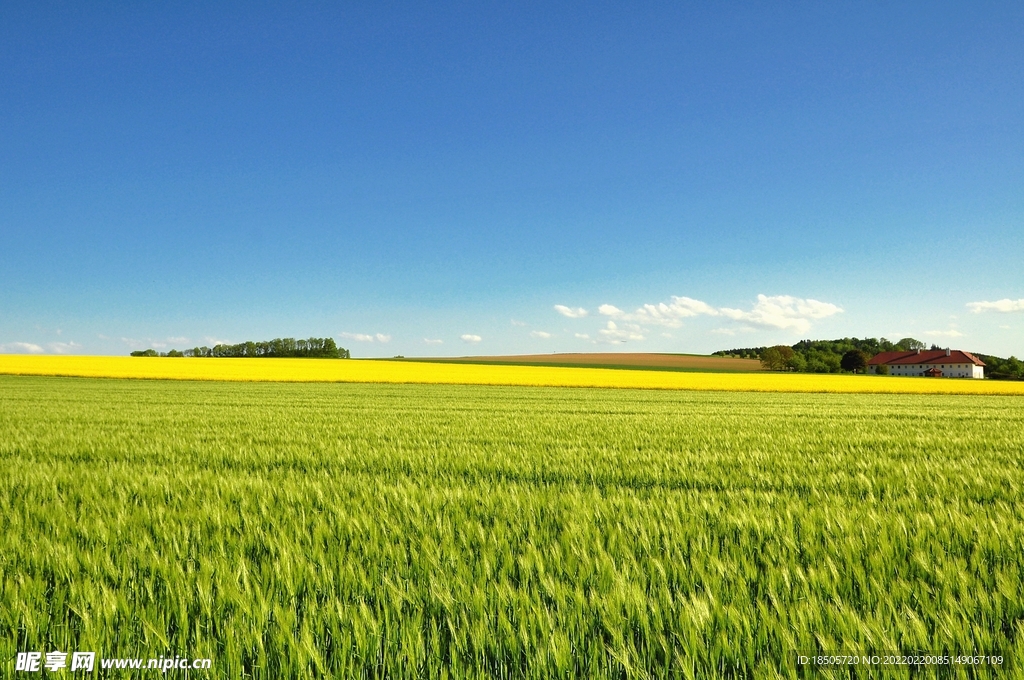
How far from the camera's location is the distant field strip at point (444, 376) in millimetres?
44125

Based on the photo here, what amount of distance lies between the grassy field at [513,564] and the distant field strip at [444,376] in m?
39.0

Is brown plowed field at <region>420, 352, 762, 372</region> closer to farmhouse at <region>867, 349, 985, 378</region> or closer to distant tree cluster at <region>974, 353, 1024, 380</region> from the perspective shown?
farmhouse at <region>867, 349, 985, 378</region>

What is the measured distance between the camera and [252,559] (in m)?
3.27

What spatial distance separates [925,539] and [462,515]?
3.16m

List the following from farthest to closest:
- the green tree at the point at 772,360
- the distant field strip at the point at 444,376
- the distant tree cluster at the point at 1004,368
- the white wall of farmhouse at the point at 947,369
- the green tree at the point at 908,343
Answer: the green tree at the point at 908,343 < the white wall of farmhouse at the point at 947,369 < the green tree at the point at 772,360 < the distant tree cluster at the point at 1004,368 < the distant field strip at the point at 444,376

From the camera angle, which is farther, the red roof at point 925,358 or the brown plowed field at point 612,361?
the red roof at point 925,358

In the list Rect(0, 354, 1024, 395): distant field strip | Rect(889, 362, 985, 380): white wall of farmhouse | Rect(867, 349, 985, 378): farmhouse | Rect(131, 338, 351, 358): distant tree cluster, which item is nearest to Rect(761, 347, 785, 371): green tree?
Rect(867, 349, 985, 378): farmhouse

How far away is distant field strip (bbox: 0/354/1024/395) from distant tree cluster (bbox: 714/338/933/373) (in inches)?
1526

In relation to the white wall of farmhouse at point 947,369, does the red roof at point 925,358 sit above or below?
above

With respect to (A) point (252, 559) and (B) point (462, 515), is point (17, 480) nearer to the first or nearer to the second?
(A) point (252, 559)

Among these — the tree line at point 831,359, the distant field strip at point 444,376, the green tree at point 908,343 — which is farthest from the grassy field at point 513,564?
the green tree at point 908,343

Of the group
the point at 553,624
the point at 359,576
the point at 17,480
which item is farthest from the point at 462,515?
the point at 17,480

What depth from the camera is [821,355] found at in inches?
3777

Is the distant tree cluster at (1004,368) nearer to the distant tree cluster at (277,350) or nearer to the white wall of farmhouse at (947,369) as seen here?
the white wall of farmhouse at (947,369)
